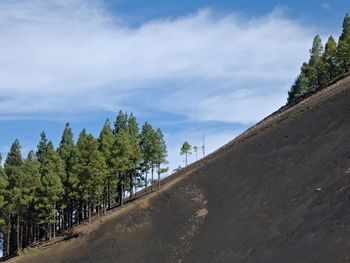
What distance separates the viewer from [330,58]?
90.9 m

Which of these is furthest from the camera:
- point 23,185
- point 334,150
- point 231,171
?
point 23,185

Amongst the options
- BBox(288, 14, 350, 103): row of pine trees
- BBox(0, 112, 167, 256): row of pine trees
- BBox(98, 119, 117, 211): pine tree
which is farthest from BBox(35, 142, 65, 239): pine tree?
BBox(288, 14, 350, 103): row of pine trees

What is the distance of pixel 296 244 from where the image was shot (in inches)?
1399

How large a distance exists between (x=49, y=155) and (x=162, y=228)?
1090 inches

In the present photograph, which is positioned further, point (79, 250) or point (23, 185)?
point (23, 185)

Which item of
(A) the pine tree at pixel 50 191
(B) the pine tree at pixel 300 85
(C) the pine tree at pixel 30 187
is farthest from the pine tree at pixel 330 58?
(C) the pine tree at pixel 30 187

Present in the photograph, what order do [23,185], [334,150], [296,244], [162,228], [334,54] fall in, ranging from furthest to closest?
[334,54] < [23,185] < [162,228] < [334,150] < [296,244]

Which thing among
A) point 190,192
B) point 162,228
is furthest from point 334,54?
point 162,228

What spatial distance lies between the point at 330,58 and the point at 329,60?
A: 1.57 feet

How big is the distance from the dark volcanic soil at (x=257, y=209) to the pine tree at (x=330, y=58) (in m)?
15.5

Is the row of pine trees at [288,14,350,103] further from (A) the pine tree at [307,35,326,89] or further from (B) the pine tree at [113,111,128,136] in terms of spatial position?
(B) the pine tree at [113,111,128,136]

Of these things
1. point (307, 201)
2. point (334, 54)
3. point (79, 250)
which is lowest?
point (79, 250)

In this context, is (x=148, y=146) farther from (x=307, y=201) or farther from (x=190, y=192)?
(x=307, y=201)

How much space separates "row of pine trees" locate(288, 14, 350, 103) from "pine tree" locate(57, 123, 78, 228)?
51888 millimetres
